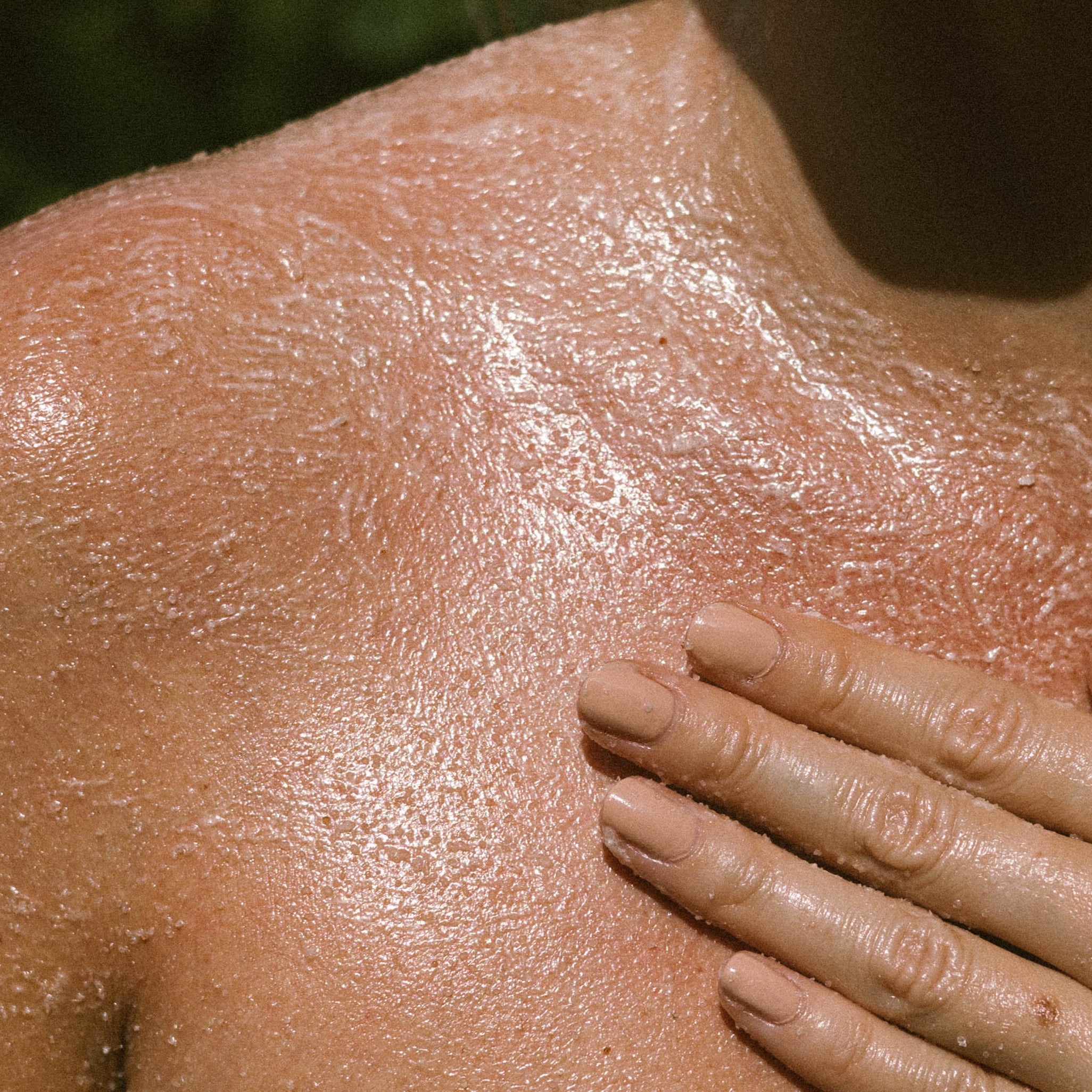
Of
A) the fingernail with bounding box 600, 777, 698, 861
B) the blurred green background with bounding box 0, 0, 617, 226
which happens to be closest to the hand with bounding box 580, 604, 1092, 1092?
the fingernail with bounding box 600, 777, 698, 861

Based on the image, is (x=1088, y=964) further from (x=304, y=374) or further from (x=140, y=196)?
(x=140, y=196)

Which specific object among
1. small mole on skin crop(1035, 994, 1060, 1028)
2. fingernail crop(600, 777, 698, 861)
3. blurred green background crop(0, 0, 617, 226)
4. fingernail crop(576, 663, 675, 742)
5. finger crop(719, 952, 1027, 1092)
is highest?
blurred green background crop(0, 0, 617, 226)

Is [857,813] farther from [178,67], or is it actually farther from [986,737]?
[178,67]

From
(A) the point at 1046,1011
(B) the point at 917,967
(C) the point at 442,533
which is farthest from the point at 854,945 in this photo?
(C) the point at 442,533

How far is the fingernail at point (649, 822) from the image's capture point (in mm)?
831

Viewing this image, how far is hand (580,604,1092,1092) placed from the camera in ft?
2.74

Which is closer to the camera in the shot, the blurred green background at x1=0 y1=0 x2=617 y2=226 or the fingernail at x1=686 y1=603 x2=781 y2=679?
the fingernail at x1=686 y1=603 x2=781 y2=679

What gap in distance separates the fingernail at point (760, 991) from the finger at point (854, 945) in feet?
0.06

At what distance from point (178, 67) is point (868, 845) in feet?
5.92

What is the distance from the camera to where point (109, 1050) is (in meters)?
0.91

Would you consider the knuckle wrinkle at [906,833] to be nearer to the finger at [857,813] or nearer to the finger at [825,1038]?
the finger at [857,813]

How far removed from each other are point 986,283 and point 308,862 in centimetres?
82

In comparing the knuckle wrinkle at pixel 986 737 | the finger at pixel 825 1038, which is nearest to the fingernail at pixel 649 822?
the finger at pixel 825 1038

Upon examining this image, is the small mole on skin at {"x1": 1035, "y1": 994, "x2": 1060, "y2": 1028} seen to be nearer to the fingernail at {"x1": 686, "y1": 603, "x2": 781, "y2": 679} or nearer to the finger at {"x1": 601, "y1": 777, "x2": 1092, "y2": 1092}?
the finger at {"x1": 601, "y1": 777, "x2": 1092, "y2": 1092}
